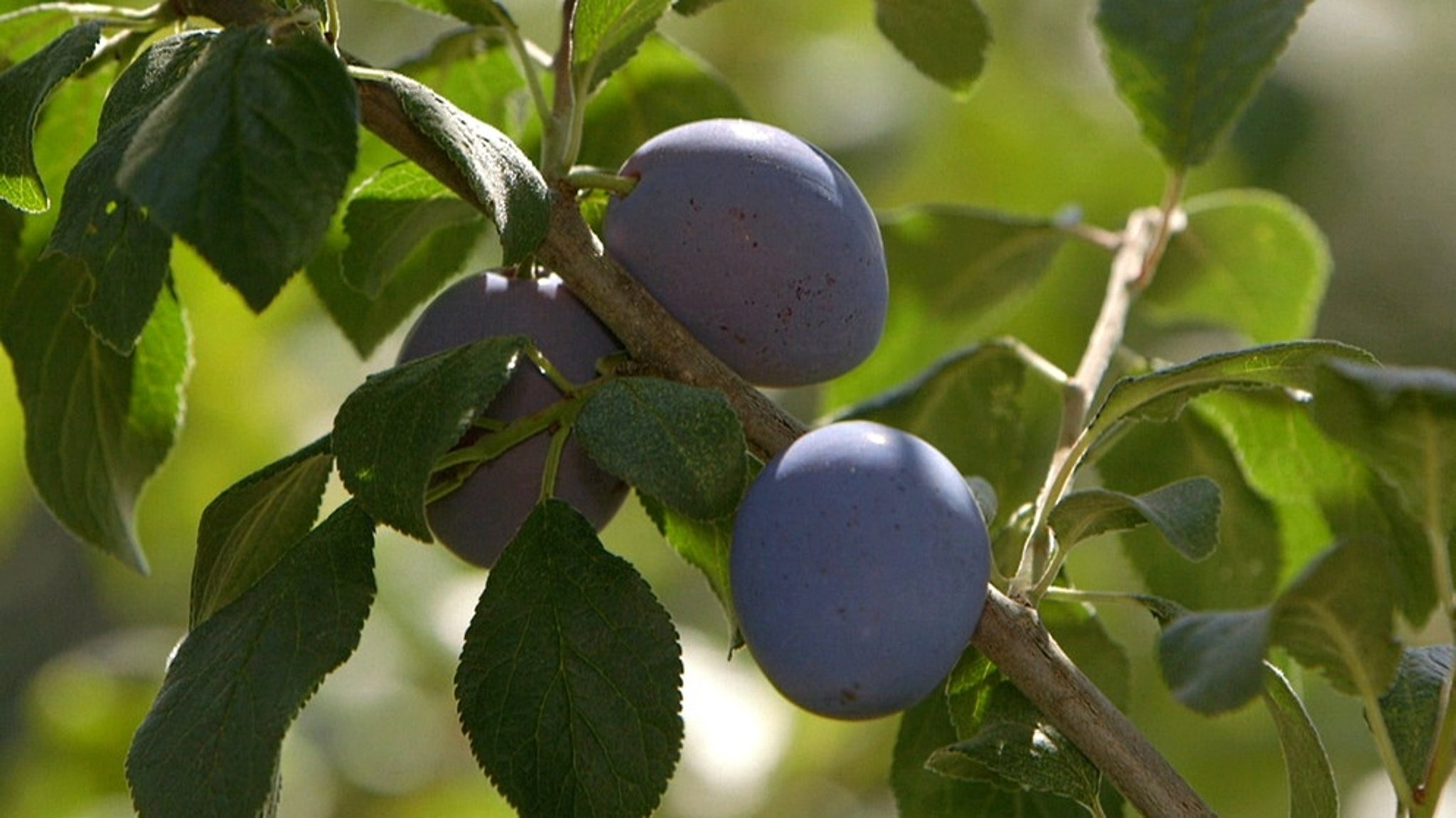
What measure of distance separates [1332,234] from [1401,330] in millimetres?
277

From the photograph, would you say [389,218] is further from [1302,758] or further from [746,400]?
[1302,758]

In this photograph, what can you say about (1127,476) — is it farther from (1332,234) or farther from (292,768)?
(1332,234)

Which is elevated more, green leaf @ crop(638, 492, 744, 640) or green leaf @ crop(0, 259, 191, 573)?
green leaf @ crop(638, 492, 744, 640)

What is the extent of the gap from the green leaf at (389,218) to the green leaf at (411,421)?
0.14 metres

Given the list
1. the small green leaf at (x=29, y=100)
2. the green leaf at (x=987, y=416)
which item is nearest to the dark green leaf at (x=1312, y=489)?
the green leaf at (x=987, y=416)

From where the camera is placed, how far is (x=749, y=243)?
74 centimetres

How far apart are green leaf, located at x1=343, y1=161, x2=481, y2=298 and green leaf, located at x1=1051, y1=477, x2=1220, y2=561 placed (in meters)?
0.32

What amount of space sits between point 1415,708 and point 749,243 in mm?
354

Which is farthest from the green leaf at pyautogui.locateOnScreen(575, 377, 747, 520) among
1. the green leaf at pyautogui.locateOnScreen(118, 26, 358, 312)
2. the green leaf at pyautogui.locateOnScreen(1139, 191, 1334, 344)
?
the green leaf at pyautogui.locateOnScreen(1139, 191, 1334, 344)

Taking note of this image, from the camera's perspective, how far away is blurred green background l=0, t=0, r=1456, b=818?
1710mm

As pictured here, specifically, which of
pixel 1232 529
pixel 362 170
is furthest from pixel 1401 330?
pixel 362 170

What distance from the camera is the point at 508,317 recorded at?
2.52 feet

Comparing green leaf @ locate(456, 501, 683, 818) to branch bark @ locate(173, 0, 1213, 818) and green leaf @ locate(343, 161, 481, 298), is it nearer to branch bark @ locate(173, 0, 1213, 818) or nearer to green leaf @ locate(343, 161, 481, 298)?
branch bark @ locate(173, 0, 1213, 818)

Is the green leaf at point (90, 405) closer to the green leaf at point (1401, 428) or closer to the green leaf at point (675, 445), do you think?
the green leaf at point (675, 445)
